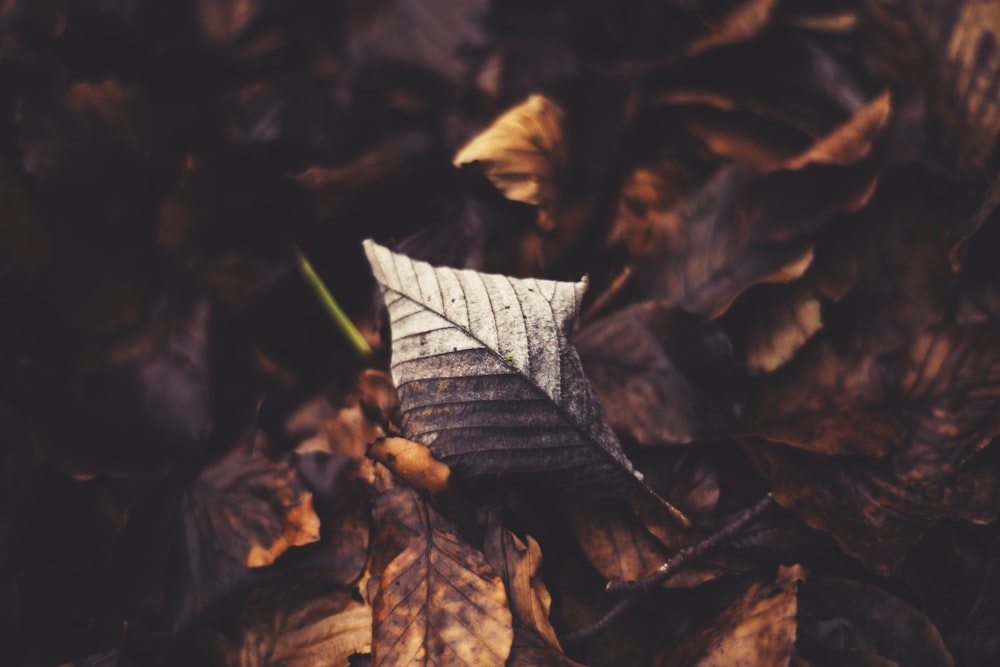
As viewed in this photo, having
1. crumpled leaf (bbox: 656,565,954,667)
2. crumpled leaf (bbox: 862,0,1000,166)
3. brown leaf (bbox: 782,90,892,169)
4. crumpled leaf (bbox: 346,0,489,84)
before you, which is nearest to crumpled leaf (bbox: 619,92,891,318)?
brown leaf (bbox: 782,90,892,169)

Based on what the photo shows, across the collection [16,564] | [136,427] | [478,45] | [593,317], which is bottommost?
A: [16,564]

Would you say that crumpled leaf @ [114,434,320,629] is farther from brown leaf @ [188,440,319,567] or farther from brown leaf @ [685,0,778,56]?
brown leaf @ [685,0,778,56]

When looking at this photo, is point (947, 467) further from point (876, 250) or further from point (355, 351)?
point (355, 351)

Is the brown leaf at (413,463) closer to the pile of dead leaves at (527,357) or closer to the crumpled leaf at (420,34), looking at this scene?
the pile of dead leaves at (527,357)

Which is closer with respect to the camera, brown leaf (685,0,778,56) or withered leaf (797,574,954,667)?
withered leaf (797,574,954,667)

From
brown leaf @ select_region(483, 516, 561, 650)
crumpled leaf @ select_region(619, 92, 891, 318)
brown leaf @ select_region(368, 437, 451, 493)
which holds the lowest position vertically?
brown leaf @ select_region(483, 516, 561, 650)

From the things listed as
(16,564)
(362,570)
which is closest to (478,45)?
(362,570)

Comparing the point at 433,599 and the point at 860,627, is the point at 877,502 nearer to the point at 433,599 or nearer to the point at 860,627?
the point at 860,627
